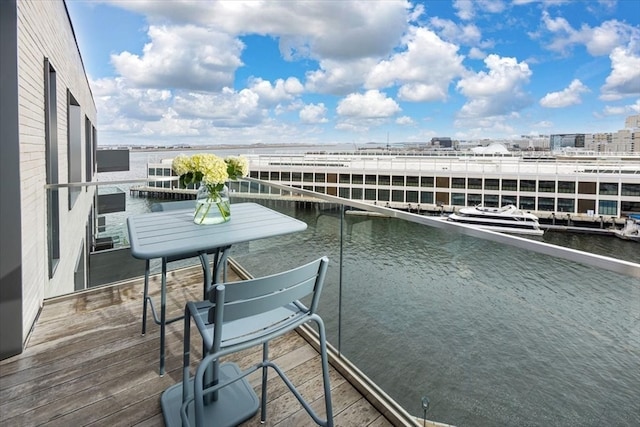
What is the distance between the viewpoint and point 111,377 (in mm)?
1904

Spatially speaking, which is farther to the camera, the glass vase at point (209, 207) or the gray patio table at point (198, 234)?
the glass vase at point (209, 207)

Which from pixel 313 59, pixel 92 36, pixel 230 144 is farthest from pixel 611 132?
pixel 92 36

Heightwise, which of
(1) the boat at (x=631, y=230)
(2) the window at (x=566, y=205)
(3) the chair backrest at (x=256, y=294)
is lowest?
(1) the boat at (x=631, y=230)

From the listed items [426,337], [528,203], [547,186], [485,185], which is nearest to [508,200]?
[528,203]

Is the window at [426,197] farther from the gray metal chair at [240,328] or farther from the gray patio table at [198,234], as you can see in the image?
the gray metal chair at [240,328]

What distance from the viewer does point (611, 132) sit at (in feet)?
192

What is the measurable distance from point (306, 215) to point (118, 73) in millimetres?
26289

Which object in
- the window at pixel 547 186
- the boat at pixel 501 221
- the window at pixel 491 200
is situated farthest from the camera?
the window at pixel 491 200

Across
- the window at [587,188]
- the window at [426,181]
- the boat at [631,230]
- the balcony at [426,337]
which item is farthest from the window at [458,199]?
the balcony at [426,337]

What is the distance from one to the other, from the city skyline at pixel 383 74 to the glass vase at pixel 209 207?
14778 mm

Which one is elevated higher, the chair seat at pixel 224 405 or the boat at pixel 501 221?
the chair seat at pixel 224 405

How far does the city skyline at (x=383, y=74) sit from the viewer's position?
1956 cm

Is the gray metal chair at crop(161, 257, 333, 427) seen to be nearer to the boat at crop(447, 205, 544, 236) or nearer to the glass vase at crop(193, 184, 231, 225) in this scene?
the glass vase at crop(193, 184, 231, 225)

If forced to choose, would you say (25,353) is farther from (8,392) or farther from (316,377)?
(316,377)
